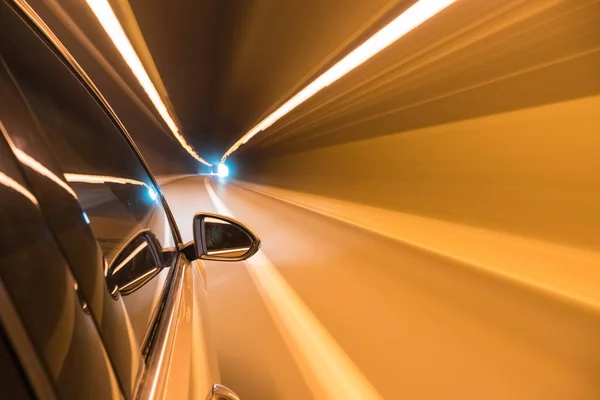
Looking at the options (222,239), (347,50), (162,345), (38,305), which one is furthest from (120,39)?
(38,305)

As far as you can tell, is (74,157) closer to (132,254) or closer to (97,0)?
(132,254)

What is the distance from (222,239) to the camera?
274 centimetres

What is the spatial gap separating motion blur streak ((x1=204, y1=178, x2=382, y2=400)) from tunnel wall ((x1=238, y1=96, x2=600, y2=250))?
3091 mm

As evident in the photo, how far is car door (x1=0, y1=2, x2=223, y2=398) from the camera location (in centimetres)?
99

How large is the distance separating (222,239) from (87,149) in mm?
991

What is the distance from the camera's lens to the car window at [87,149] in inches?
47.2

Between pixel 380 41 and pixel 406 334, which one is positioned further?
pixel 380 41

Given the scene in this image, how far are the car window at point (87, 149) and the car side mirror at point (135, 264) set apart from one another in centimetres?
4

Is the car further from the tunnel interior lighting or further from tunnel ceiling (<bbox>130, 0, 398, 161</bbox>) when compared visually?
tunnel ceiling (<bbox>130, 0, 398, 161</bbox>)

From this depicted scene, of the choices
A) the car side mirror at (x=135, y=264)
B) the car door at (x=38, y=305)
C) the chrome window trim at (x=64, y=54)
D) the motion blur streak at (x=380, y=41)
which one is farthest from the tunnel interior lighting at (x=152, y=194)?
the motion blur streak at (x=380, y=41)

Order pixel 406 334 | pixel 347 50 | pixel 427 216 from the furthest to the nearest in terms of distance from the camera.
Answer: pixel 347 50
pixel 427 216
pixel 406 334

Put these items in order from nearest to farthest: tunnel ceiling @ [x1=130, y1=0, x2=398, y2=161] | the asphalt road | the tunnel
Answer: the asphalt road
the tunnel
tunnel ceiling @ [x1=130, y1=0, x2=398, y2=161]

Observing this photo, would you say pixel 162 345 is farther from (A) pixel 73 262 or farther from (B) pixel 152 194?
(B) pixel 152 194

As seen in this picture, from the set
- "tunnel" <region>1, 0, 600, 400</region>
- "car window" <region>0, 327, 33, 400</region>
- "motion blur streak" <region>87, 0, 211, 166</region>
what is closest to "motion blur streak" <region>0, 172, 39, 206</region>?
"car window" <region>0, 327, 33, 400</region>
